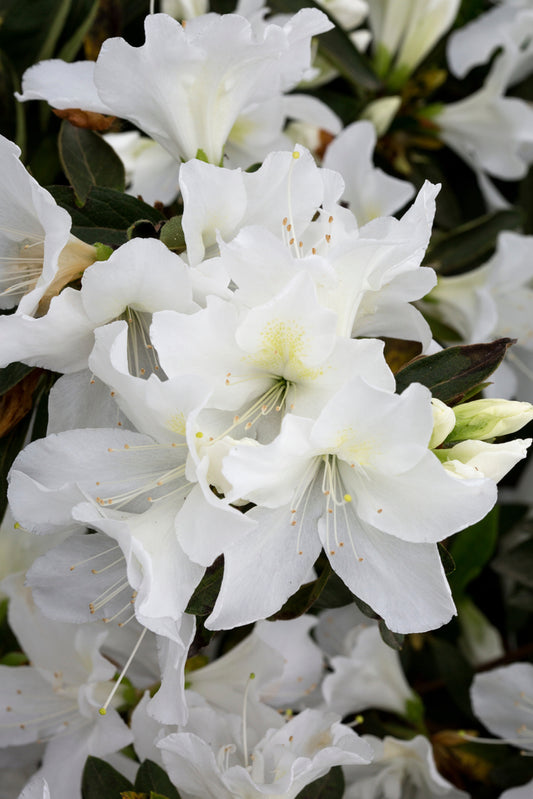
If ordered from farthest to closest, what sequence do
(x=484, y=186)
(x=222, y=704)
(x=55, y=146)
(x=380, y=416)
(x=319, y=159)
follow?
(x=484, y=186), (x=319, y=159), (x=55, y=146), (x=222, y=704), (x=380, y=416)

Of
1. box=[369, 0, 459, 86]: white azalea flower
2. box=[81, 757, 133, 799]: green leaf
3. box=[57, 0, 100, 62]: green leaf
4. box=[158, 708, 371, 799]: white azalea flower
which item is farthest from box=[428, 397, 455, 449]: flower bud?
box=[369, 0, 459, 86]: white azalea flower

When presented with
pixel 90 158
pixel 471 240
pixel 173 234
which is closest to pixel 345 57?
pixel 471 240

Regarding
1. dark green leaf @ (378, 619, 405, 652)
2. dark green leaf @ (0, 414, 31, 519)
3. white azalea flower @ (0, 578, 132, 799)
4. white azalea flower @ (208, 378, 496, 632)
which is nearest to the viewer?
white azalea flower @ (208, 378, 496, 632)

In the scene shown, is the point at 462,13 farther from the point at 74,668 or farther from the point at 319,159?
the point at 74,668

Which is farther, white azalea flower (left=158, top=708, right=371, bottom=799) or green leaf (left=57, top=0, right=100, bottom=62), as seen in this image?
green leaf (left=57, top=0, right=100, bottom=62)

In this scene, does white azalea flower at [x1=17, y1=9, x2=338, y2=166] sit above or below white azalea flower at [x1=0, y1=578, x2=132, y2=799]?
above

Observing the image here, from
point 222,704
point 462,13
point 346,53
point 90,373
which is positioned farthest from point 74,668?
point 462,13

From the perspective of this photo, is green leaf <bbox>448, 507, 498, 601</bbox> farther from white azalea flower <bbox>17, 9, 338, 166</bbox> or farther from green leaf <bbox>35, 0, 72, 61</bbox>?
green leaf <bbox>35, 0, 72, 61</bbox>
